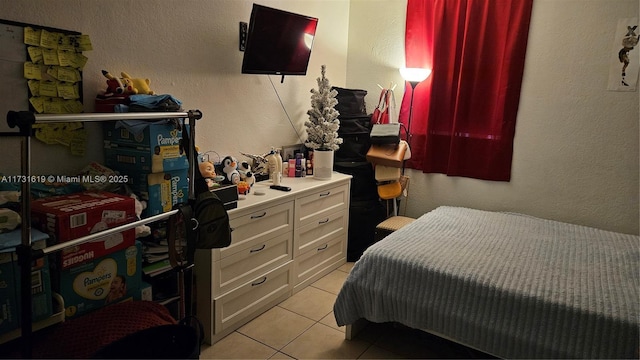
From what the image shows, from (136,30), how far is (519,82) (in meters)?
2.55

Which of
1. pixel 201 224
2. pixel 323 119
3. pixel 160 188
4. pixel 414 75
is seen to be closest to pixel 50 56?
pixel 160 188

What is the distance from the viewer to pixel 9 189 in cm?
182

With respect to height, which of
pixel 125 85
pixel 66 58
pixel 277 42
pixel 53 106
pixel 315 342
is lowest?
pixel 315 342

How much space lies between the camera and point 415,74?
3.48 m

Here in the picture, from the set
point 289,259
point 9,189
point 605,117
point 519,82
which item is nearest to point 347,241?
point 289,259

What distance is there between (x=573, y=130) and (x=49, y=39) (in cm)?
317

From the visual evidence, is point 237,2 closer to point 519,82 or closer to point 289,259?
point 289,259

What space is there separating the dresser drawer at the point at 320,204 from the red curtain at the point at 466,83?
0.71m

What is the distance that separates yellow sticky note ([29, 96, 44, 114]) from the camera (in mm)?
1963

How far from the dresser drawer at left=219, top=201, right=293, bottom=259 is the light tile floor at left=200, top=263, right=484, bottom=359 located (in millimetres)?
495

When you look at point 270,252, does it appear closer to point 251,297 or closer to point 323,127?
point 251,297

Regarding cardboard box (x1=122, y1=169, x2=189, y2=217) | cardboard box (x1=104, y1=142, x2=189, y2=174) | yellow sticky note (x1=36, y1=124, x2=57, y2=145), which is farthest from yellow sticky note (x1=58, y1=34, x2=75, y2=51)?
cardboard box (x1=122, y1=169, x2=189, y2=217)

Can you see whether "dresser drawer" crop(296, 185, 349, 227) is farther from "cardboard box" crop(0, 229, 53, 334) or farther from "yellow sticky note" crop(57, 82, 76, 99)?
"cardboard box" crop(0, 229, 53, 334)

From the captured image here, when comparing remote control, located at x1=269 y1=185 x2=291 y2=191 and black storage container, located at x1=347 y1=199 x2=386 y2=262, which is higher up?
remote control, located at x1=269 y1=185 x2=291 y2=191
